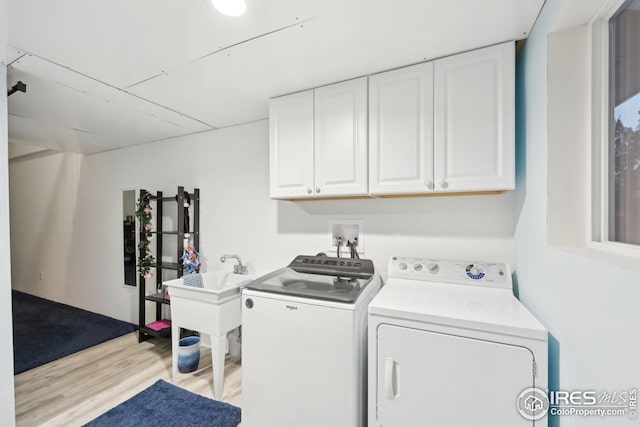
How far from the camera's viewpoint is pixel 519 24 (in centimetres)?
127

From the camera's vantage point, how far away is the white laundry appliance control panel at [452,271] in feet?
5.16

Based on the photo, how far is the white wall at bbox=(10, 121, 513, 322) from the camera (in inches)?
71.1

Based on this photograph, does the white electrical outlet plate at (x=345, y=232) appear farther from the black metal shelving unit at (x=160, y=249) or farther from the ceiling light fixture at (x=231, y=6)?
the black metal shelving unit at (x=160, y=249)

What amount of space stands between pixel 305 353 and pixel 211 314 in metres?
0.94

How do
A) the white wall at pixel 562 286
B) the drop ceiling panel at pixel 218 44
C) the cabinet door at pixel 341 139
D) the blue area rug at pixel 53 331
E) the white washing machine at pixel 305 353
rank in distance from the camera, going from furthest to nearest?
the blue area rug at pixel 53 331, the cabinet door at pixel 341 139, the white washing machine at pixel 305 353, the drop ceiling panel at pixel 218 44, the white wall at pixel 562 286

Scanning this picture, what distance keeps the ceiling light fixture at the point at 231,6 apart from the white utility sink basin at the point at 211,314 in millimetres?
1703

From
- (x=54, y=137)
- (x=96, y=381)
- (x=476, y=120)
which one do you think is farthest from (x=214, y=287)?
(x=54, y=137)

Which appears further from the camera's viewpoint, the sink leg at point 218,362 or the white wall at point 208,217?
the sink leg at point 218,362

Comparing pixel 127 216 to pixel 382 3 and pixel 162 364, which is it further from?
pixel 382 3

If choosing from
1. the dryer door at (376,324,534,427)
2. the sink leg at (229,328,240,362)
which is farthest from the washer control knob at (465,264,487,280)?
the sink leg at (229,328,240,362)

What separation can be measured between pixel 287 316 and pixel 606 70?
1706mm

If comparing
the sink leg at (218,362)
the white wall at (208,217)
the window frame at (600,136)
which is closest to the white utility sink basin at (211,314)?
the sink leg at (218,362)

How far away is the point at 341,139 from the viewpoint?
70.6 inches

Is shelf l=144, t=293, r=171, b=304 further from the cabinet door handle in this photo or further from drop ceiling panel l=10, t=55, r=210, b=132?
the cabinet door handle
